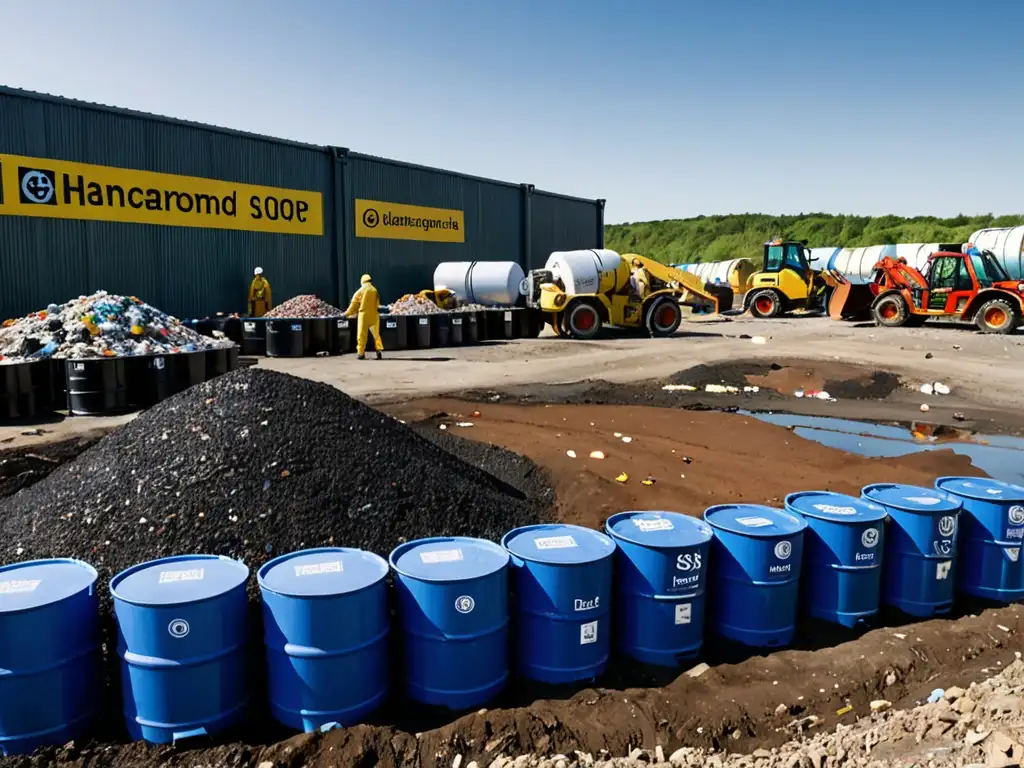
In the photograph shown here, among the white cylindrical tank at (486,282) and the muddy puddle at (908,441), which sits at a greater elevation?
the white cylindrical tank at (486,282)

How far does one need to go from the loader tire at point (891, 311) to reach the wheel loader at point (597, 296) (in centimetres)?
672

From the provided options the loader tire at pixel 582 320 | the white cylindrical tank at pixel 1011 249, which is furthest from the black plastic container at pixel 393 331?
the white cylindrical tank at pixel 1011 249

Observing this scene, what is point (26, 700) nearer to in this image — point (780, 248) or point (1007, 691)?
point (1007, 691)

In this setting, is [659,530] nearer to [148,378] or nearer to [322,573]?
[322,573]

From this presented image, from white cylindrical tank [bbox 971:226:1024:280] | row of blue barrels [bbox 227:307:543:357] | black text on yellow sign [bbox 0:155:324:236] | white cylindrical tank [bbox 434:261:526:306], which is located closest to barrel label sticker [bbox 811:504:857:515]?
row of blue barrels [bbox 227:307:543:357]

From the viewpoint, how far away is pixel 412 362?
1630 cm

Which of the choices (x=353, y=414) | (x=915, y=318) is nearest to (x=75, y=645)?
(x=353, y=414)

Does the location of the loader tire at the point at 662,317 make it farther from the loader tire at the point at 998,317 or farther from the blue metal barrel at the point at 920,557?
the blue metal barrel at the point at 920,557

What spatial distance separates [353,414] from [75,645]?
9.20ft

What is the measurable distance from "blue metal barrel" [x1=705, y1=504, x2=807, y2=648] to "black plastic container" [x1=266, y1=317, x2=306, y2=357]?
46.3ft

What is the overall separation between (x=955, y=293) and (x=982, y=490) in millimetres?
19956

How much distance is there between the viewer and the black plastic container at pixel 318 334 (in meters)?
17.2

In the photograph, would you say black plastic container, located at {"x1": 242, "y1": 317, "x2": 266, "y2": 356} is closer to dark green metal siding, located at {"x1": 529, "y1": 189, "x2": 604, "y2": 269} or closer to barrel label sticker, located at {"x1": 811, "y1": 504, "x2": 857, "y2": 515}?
barrel label sticker, located at {"x1": 811, "y1": 504, "x2": 857, "y2": 515}

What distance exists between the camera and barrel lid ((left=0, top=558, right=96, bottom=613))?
321 centimetres
